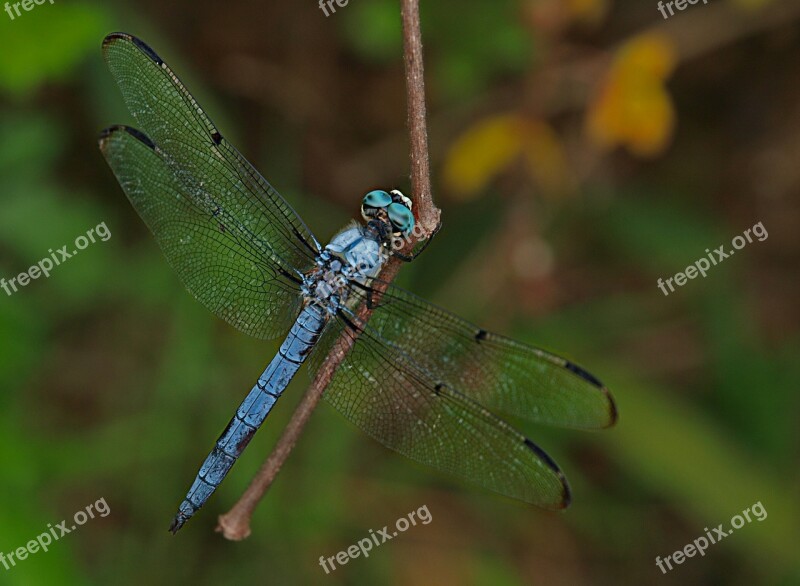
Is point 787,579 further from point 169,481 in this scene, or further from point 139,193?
point 139,193

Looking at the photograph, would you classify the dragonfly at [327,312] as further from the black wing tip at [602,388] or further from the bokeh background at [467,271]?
the bokeh background at [467,271]

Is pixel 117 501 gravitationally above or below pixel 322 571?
above

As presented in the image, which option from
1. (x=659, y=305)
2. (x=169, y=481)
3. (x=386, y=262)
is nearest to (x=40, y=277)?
(x=169, y=481)

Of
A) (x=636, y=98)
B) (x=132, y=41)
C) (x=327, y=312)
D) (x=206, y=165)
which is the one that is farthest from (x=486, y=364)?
(x=636, y=98)

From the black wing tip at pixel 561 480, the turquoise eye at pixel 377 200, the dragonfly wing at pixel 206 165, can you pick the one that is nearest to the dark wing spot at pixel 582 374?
the black wing tip at pixel 561 480

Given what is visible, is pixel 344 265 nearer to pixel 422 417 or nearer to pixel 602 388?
pixel 422 417
